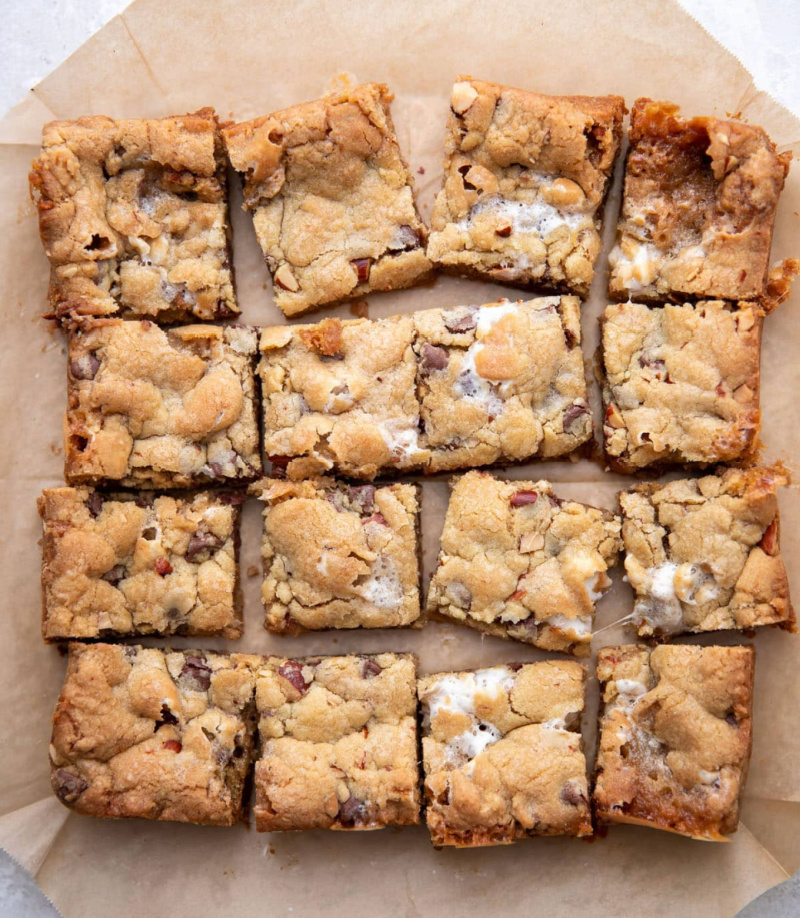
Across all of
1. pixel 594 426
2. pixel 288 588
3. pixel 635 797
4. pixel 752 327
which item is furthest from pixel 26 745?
pixel 752 327

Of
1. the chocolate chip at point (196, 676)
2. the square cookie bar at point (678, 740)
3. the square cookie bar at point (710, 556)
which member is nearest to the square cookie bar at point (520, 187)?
the square cookie bar at point (710, 556)

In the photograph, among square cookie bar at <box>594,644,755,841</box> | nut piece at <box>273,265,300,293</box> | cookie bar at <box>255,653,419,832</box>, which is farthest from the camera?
nut piece at <box>273,265,300,293</box>

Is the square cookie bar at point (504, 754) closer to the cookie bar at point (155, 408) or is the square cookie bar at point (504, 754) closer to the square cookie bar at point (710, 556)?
the square cookie bar at point (710, 556)

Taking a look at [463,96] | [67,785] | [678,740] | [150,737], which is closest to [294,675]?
[150,737]

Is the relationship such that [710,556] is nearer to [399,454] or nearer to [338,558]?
[399,454]

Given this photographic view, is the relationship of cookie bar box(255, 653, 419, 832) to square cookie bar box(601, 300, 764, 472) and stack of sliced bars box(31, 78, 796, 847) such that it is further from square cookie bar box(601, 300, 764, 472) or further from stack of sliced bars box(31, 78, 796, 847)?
square cookie bar box(601, 300, 764, 472)

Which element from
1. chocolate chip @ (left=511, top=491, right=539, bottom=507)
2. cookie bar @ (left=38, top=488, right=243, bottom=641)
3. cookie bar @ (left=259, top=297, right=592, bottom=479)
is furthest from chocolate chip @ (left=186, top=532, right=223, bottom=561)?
chocolate chip @ (left=511, top=491, right=539, bottom=507)
